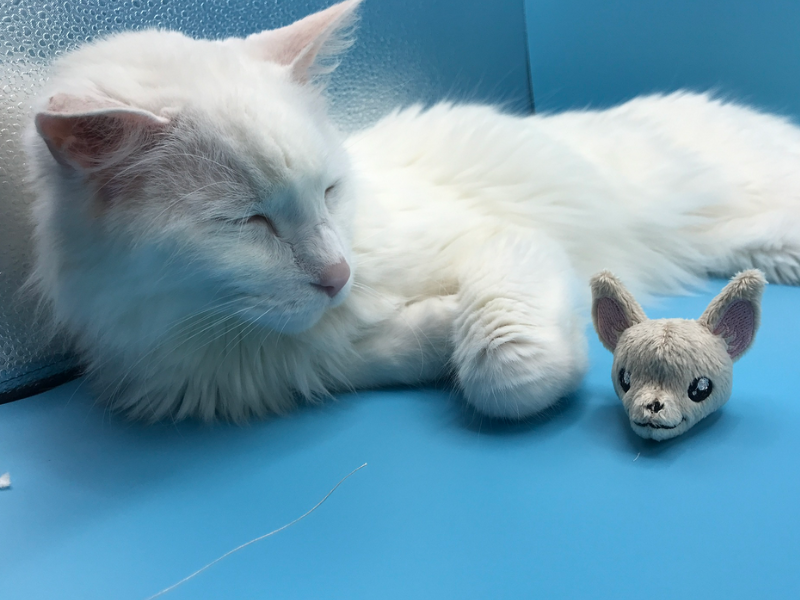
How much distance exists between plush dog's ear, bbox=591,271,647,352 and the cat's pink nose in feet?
1.32

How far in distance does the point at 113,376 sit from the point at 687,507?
1.07 meters

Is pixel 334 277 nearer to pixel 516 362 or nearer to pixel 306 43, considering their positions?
pixel 516 362

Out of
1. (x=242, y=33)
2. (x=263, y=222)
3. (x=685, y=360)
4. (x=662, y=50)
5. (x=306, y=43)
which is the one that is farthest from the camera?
(x=662, y=50)

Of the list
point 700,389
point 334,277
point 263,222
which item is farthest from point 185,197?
point 700,389

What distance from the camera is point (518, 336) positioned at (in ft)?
3.19

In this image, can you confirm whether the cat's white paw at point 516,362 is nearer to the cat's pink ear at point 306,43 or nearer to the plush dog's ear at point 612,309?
the plush dog's ear at point 612,309

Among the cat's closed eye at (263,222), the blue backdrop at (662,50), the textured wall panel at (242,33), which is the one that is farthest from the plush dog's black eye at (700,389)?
the blue backdrop at (662,50)

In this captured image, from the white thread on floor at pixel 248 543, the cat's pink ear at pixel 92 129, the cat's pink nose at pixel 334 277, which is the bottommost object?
the white thread on floor at pixel 248 543

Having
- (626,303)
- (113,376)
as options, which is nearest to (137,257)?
(113,376)

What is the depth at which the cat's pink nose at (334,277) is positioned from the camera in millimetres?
964

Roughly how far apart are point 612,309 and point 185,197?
2.28 feet

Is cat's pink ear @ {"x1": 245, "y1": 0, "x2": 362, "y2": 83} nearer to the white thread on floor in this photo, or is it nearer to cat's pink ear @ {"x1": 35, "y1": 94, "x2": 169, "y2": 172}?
cat's pink ear @ {"x1": 35, "y1": 94, "x2": 169, "y2": 172}

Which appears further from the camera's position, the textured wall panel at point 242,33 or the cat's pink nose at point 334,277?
the textured wall panel at point 242,33

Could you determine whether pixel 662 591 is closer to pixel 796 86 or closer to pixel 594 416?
pixel 594 416
